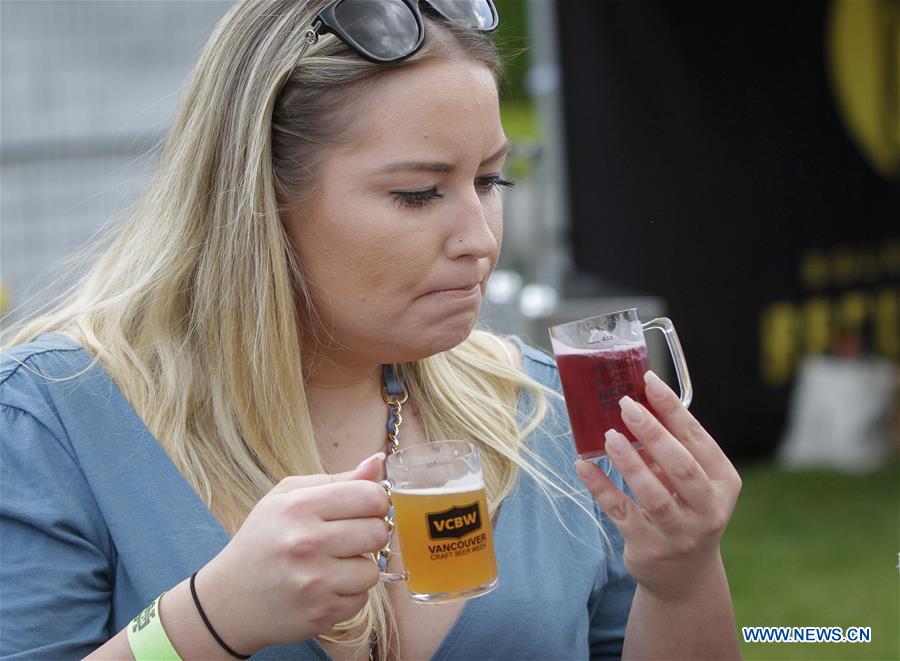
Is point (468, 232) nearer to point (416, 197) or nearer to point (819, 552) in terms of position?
point (416, 197)

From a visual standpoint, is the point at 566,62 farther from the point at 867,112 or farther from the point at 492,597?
the point at 492,597

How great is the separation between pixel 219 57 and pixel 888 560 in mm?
4173

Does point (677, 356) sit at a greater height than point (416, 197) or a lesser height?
lesser

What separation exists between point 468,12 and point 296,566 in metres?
1.05

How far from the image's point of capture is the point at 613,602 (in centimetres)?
207

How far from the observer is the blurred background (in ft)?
20.1

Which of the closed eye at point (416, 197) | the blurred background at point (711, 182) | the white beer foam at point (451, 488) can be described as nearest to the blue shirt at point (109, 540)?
the white beer foam at point (451, 488)

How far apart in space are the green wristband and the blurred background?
411 cm

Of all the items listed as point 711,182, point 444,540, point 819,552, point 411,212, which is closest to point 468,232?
point 411,212

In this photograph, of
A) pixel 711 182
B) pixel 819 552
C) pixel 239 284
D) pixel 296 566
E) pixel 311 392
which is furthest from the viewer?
pixel 711 182

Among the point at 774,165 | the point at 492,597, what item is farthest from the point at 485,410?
the point at 774,165

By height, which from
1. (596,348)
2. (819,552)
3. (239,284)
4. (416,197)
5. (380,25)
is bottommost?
(819,552)

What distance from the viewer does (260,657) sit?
178 centimetres

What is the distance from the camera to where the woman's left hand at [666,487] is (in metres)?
1.60
